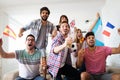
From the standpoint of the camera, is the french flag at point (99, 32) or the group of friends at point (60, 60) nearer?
the group of friends at point (60, 60)

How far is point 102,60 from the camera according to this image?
2.61 meters

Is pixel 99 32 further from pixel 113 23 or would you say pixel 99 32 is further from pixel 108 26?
pixel 113 23

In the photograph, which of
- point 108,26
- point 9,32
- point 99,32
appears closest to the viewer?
point 108,26

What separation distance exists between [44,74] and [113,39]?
1596 millimetres

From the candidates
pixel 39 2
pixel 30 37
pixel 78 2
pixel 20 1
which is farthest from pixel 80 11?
pixel 30 37

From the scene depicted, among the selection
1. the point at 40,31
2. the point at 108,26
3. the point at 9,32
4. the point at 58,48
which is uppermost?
the point at 9,32

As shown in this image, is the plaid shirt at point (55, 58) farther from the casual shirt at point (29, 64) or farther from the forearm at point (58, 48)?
the casual shirt at point (29, 64)

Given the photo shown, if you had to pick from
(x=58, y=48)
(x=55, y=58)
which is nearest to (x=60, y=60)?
(x=55, y=58)

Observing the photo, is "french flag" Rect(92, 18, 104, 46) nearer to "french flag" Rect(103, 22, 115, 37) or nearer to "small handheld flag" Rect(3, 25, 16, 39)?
"french flag" Rect(103, 22, 115, 37)

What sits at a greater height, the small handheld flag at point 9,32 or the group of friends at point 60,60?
the small handheld flag at point 9,32

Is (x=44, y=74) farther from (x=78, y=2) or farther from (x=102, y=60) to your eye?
A: (x=78, y=2)

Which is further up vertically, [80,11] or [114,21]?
[80,11]

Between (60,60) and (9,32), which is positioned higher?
(9,32)

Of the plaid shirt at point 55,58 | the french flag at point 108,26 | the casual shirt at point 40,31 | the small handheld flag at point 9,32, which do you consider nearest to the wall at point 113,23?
the french flag at point 108,26
